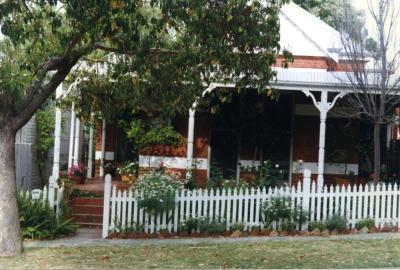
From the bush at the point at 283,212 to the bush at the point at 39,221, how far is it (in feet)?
13.8

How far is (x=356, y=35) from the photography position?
14453 millimetres

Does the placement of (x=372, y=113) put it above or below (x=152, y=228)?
above

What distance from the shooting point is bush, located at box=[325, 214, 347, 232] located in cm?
1252

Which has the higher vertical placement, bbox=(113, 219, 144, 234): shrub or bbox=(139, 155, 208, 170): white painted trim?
bbox=(139, 155, 208, 170): white painted trim

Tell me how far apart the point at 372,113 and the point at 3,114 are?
8.63 meters

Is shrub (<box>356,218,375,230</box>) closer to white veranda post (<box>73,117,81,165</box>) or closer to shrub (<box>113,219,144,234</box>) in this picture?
shrub (<box>113,219,144,234</box>)

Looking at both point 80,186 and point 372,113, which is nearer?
point 372,113

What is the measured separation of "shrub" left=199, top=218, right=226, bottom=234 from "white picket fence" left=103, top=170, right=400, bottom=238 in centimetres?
12

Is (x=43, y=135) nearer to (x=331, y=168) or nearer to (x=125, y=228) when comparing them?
(x=125, y=228)

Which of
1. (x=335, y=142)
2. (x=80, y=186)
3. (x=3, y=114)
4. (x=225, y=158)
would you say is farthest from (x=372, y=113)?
(x=3, y=114)

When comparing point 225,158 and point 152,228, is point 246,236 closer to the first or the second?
point 152,228

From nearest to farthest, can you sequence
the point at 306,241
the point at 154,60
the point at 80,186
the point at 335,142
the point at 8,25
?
1. the point at 8,25
2. the point at 154,60
3. the point at 306,241
4. the point at 80,186
5. the point at 335,142

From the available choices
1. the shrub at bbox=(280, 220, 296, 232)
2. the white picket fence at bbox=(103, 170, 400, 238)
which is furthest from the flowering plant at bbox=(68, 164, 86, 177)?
the shrub at bbox=(280, 220, 296, 232)

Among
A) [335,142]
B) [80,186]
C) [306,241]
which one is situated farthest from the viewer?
[335,142]
